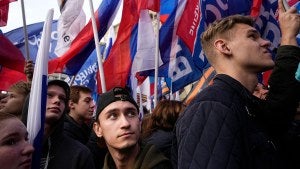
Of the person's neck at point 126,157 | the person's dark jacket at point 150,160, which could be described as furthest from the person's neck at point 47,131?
the person's dark jacket at point 150,160

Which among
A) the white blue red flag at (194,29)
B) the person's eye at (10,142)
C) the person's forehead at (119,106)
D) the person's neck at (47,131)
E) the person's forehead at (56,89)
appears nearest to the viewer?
the person's eye at (10,142)

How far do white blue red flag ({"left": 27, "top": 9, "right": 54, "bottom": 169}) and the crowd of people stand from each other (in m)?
0.02

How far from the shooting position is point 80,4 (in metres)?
6.70

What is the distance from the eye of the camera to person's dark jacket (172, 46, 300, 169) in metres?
1.81

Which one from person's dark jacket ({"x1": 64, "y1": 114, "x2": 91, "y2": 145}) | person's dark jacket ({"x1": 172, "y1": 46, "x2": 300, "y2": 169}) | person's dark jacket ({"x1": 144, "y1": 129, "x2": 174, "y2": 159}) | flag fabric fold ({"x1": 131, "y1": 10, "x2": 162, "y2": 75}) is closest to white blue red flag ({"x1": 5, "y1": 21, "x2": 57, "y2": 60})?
flag fabric fold ({"x1": 131, "y1": 10, "x2": 162, "y2": 75})

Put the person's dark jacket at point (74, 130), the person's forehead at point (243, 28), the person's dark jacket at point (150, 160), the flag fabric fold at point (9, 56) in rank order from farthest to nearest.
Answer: the flag fabric fold at point (9, 56) → the person's dark jacket at point (74, 130) → the person's dark jacket at point (150, 160) → the person's forehead at point (243, 28)

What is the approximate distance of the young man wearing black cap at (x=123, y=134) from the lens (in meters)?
2.69

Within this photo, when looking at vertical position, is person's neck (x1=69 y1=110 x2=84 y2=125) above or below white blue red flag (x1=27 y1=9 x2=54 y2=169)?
below

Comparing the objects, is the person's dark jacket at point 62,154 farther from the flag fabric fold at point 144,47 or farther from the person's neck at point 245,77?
the flag fabric fold at point 144,47

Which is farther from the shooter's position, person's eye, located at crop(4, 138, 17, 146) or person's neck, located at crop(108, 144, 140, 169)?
person's neck, located at crop(108, 144, 140, 169)

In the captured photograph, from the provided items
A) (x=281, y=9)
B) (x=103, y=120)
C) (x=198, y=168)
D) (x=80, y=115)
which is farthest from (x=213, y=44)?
(x=80, y=115)

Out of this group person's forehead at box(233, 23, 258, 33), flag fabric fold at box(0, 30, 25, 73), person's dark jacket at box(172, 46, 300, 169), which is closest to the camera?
person's dark jacket at box(172, 46, 300, 169)

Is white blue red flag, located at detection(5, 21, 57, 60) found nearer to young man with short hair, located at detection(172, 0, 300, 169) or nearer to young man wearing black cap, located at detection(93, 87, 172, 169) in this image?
young man wearing black cap, located at detection(93, 87, 172, 169)

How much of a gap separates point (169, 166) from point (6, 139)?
1.09 meters
